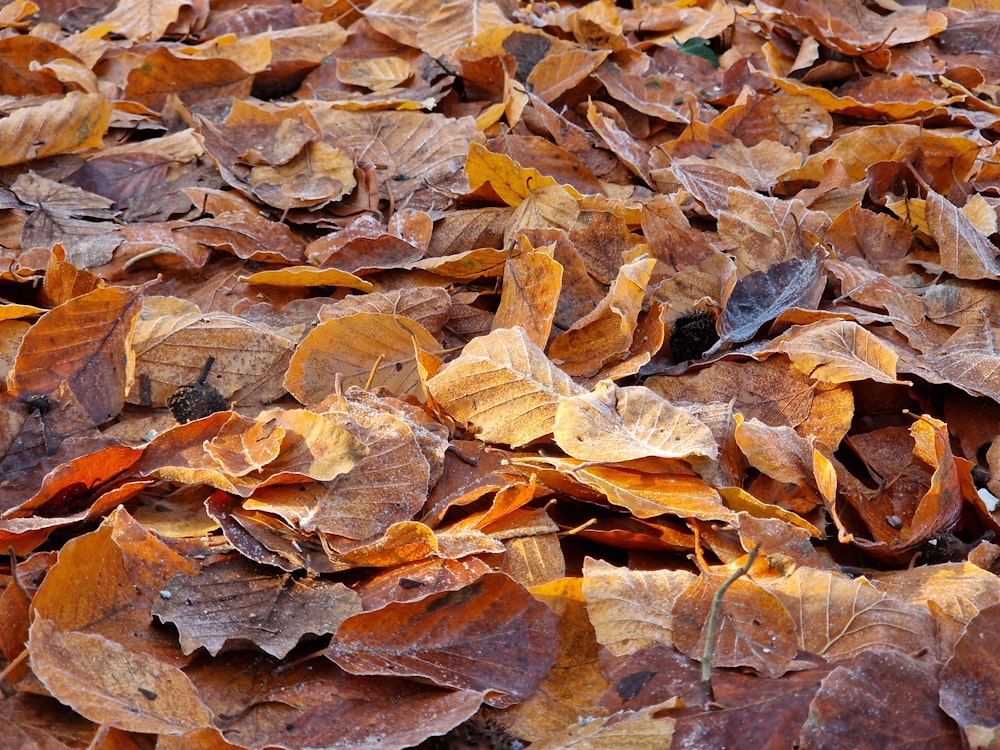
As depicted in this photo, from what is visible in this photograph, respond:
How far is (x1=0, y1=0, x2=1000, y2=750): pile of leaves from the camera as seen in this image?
3.60 ft

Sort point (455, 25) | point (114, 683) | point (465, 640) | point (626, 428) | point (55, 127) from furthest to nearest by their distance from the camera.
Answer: point (455, 25) → point (55, 127) → point (626, 428) → point (465, 640) → point (114, 683)

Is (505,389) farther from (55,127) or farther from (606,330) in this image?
(55,127)

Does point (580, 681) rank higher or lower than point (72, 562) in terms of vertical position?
lower

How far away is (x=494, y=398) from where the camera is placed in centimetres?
142

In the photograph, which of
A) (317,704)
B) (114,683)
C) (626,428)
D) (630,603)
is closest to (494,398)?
(626,428)

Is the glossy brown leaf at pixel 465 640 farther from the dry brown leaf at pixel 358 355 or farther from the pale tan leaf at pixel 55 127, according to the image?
the pale tan leaf at pixel 55 127

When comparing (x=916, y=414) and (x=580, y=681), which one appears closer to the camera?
(x=580, y=681)

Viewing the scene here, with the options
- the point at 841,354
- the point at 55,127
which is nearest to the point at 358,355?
the point at 841,354

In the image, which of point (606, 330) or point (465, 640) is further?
point (606, 330)

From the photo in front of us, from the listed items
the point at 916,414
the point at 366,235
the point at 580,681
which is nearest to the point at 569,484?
the point at 580,681

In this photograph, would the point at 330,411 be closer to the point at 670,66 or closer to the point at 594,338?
the point at 594,338

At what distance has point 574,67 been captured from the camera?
252 centimetres

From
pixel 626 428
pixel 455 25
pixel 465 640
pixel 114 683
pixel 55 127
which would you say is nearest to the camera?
pixel 114 683

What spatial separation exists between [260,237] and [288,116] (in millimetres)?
465
